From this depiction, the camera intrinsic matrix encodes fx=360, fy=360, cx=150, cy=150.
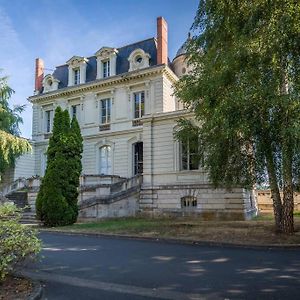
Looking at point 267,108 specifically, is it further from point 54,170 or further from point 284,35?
point 54,170

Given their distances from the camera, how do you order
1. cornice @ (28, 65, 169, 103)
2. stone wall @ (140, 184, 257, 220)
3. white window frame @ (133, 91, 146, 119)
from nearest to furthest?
stone wall @ (140, 184, 257, 220) < cornice @ (28, 65, 169, 103) < white window frame @ (133, 91, 146, 119)

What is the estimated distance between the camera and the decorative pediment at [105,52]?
29.6 m

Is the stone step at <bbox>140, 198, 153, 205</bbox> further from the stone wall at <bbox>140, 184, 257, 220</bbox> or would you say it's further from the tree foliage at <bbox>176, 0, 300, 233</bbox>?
the tree foliage at <bbox>176, 0, 300, 233</bbox>

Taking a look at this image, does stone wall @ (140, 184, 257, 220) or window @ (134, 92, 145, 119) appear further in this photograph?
window @ (134, 92, 145, 119)

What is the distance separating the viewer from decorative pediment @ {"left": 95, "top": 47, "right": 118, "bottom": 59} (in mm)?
29641

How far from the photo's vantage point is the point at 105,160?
2831 cm

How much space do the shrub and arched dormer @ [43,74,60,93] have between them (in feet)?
89.3

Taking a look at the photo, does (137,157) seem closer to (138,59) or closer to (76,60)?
(138,59)

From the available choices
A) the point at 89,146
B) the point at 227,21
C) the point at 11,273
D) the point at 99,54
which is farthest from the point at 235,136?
the point at 99,54

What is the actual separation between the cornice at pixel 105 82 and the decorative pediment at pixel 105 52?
7.89 feet

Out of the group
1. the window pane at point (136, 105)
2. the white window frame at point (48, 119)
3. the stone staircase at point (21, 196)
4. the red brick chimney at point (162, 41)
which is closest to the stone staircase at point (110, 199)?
the stone staircase at point (21, 196)

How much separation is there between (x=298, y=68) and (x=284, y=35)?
122cm

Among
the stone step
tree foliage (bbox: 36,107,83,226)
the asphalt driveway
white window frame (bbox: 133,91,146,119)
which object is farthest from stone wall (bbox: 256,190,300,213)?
the asphalt driveway

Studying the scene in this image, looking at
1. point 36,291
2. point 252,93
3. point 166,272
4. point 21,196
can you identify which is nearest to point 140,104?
point 21,196
